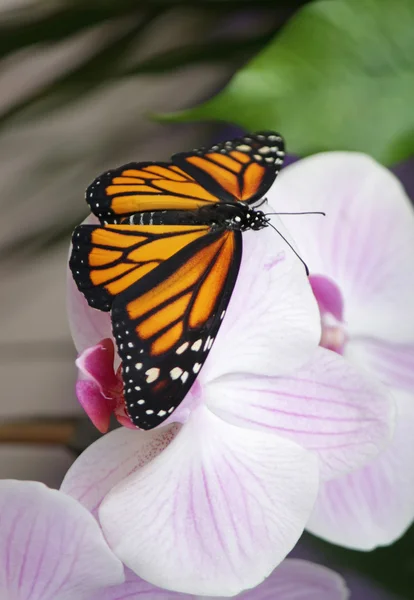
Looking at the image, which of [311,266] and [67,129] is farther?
[67,129]

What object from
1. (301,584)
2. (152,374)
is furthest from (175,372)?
(301,584)

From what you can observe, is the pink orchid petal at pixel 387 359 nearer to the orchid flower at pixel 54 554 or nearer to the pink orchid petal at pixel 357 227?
the pink orchid petal at pixel 357 227

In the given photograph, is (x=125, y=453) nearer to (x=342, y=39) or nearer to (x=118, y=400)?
(x=118, y=400)

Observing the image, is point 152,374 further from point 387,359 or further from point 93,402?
point 387,359

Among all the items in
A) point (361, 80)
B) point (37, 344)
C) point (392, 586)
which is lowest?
point (392, 586)

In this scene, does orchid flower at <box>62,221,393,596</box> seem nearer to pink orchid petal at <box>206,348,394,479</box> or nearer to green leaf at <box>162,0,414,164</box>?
pink orchid petal at <box>206,348,394,479</box>

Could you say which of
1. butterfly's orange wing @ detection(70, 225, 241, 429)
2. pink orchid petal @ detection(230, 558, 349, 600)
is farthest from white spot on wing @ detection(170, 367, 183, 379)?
pink orchid petal @ detection(230, 558, 349, 600)

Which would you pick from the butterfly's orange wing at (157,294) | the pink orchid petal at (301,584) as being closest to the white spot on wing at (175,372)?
the butterfly's orange wing at (157,294)

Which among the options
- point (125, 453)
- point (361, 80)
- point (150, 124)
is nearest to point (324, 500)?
point (125, 453)
